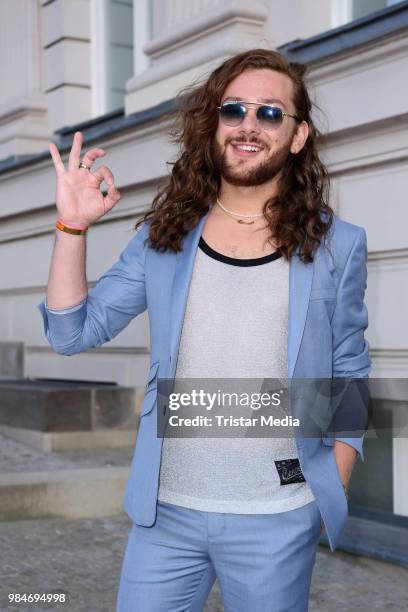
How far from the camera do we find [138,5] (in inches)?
356

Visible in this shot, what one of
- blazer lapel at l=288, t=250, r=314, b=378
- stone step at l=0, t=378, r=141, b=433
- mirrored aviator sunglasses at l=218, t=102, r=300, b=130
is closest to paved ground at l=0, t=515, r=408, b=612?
stone step at l=0, t=378, r=141, b=433

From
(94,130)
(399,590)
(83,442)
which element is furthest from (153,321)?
(94,130)

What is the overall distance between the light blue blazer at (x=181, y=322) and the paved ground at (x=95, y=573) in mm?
2080

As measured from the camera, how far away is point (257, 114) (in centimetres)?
252

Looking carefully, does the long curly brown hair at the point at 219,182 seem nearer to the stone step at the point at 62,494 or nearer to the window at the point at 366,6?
the stone step at the point at 62,494

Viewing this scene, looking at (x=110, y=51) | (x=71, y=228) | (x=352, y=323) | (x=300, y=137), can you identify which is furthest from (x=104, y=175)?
(x=110, y=51)

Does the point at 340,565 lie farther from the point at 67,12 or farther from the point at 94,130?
the point at 67,12

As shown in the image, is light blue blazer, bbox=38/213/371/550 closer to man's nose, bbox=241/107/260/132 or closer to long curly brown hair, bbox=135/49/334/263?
long curly brown hair, bbox=135/49/334/263

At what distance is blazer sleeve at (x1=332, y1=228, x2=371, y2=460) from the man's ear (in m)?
0.31

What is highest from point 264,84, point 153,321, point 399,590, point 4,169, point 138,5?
point 138,5

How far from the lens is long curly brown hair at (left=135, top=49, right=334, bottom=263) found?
8.25 feet

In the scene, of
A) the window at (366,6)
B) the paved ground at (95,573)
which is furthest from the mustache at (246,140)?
the window at (366,6)

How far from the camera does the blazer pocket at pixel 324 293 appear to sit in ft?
7.97

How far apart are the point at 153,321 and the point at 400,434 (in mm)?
3540
